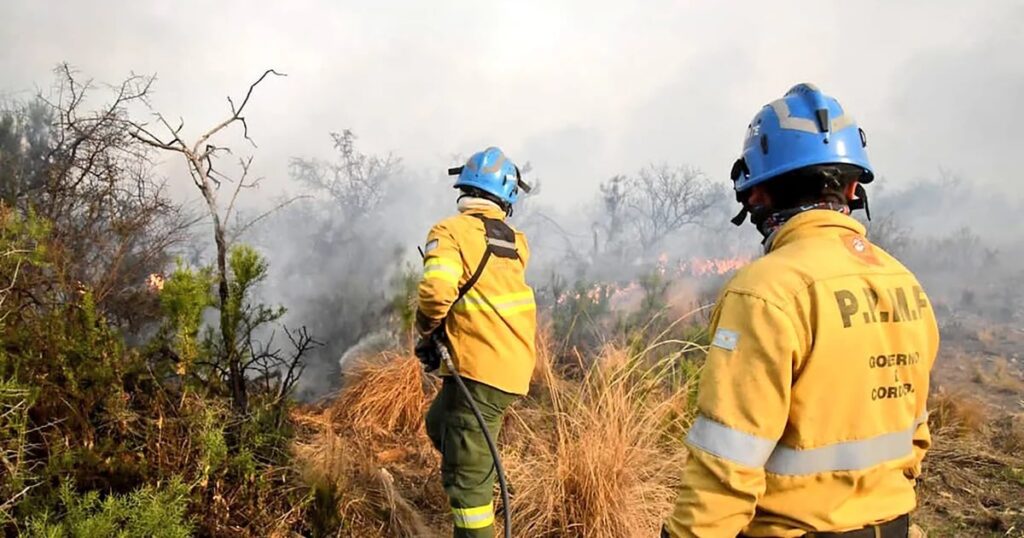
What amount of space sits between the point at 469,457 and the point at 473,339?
610mm

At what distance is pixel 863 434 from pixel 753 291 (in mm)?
421

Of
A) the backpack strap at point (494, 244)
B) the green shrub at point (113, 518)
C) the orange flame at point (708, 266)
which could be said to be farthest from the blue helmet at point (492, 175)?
the orange flame at point (708, 266)

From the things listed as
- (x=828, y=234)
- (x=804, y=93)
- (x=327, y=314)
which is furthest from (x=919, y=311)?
(x=327, y=314)

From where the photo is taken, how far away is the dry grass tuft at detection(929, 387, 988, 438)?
5.80 metres

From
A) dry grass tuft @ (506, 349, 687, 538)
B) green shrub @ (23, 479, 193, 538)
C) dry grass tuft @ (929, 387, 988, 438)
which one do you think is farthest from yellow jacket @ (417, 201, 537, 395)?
dry grass tuft @ (929, 387, 988, 438)

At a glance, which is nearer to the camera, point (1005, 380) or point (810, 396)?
point (810, 396)

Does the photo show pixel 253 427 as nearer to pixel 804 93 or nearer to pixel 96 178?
pixel 96 178

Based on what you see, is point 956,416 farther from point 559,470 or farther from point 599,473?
point 559,470

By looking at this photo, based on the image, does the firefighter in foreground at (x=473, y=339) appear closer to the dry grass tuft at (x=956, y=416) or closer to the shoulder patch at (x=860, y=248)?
the shoulder patch at (x=860, y=248)

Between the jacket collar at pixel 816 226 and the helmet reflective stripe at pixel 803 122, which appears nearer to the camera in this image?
the jacket collar at pixel 816 226

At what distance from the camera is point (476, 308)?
327 cm

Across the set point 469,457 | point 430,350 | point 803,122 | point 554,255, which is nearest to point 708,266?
point 554,255

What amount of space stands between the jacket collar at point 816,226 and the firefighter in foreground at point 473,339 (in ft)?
6.26

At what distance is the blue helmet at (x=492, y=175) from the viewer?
3625mm
